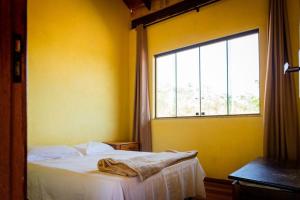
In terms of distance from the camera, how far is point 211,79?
401 cm

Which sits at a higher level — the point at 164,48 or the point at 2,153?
the point at 164,48

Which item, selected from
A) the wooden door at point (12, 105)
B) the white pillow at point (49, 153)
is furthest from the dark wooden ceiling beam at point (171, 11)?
the wooden door at point (12, 105)

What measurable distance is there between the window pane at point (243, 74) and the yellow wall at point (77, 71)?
2.22m

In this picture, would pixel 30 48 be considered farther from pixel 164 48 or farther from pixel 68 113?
pixel 164 48

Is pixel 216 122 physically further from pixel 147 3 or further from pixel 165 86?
pixel 147 3

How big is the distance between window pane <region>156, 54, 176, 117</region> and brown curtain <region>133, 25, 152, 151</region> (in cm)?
24

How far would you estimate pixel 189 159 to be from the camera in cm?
268

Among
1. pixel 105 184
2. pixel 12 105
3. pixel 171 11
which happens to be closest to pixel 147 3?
pixel 171 11

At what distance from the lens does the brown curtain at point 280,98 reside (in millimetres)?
2965

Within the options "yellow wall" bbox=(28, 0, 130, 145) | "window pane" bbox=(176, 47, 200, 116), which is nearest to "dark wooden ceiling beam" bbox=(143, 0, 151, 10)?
"yellow wall" bbox=(28, 0, 130, 145)

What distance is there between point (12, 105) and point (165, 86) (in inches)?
166

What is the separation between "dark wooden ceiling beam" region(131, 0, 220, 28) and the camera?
4043mm

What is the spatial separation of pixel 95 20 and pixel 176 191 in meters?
3.50

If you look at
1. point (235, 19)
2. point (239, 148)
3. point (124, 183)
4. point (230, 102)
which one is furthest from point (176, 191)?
point (235, 19)
